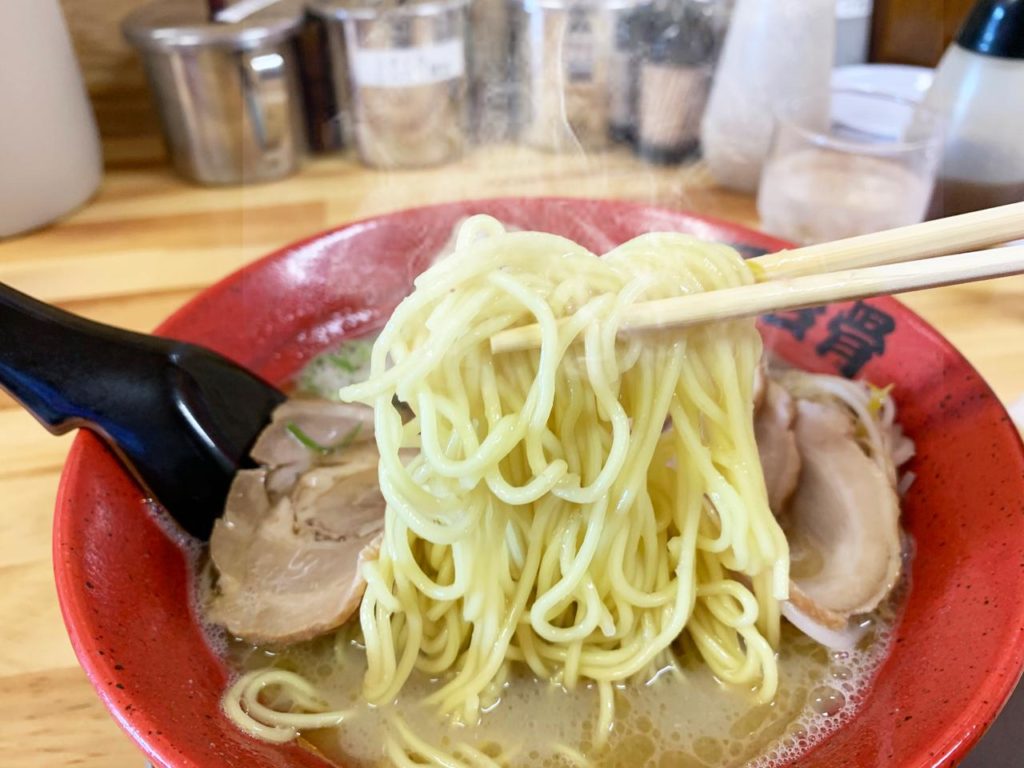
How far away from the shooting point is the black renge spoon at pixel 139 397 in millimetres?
1104

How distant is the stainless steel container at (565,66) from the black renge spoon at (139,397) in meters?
1.07

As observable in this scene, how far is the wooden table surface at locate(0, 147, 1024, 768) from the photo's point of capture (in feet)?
3.34

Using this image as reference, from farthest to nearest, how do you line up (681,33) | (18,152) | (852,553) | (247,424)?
(681,33)
(18,152)
(247,424)
(852,553)

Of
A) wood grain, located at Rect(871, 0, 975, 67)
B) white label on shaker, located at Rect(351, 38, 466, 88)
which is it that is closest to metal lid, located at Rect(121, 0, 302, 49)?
white label on shaker, located at Rect(351, 38, 466, 88)

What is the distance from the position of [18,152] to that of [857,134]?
2140mm

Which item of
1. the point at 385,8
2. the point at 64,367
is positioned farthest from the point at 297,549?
the point at 385,8

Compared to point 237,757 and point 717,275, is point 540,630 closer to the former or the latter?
point 237,757

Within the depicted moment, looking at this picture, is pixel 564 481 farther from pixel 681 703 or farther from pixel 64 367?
pixel 64 367

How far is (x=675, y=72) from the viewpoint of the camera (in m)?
2.05

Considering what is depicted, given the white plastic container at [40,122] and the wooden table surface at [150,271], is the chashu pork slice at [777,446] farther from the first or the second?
the white plastic container at [40,122]

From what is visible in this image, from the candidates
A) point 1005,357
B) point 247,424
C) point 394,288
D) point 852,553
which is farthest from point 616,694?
point 1005,357

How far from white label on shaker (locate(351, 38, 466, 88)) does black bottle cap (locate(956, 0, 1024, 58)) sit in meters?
1.22

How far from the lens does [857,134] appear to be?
6.83 feet

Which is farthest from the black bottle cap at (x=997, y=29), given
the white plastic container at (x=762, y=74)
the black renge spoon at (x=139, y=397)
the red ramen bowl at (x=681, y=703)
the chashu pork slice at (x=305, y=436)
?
the black renge spoon at (x=139, y=397)
